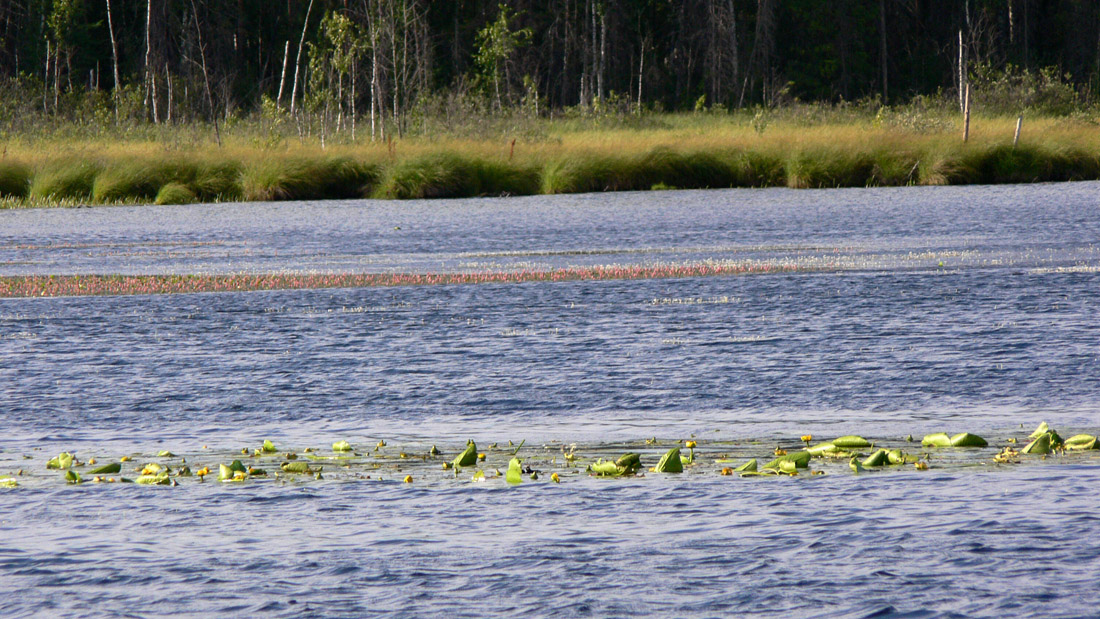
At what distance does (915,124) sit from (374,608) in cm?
3452

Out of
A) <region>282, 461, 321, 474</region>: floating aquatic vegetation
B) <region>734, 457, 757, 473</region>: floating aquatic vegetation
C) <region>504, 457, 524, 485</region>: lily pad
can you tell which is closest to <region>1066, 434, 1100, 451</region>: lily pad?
<region>734, 457, 757, 473</region>: floating aquatic vegetation

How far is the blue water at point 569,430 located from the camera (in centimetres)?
502

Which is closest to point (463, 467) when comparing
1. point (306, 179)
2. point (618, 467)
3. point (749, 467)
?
point (618, 467)

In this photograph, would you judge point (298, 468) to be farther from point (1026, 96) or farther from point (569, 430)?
point (1026, 96)

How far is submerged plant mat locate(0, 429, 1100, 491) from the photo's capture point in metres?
6.63

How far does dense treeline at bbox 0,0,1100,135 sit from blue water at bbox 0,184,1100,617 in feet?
134

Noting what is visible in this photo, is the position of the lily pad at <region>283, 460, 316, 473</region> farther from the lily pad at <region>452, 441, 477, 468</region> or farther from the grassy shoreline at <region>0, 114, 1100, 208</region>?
the grassy shoreline at <region>0, 114, 1100, 208</region>

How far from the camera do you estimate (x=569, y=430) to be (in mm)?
7734

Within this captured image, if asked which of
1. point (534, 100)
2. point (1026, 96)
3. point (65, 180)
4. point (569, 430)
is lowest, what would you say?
point (569, 430)

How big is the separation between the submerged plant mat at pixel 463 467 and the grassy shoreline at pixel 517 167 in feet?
76.6

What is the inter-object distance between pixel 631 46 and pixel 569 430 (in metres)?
58.7

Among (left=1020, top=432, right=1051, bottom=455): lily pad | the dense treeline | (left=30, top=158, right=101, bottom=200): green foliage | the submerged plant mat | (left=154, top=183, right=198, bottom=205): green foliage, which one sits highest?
the dense treeline

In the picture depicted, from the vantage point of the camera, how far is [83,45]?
59.9 m

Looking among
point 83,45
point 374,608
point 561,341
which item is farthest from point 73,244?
point 83,45
